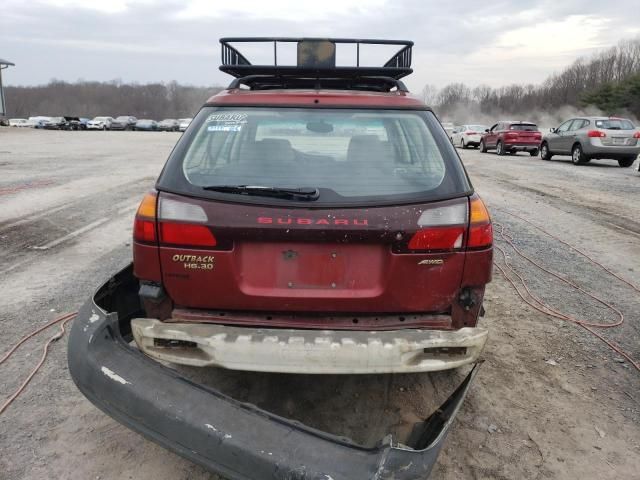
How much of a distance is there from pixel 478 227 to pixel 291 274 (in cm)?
96

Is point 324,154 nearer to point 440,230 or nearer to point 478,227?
point 440,230

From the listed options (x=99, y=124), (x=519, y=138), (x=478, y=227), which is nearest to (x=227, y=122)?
(x=478, y=227)

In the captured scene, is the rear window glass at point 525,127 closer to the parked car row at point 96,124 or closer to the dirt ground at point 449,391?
the dirt ground at point 449,391

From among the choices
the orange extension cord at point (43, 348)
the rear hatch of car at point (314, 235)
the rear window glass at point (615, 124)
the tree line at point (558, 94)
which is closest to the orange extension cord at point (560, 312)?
the rear hatch of car at point (314, 235)

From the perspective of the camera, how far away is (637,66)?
67812 millimetres

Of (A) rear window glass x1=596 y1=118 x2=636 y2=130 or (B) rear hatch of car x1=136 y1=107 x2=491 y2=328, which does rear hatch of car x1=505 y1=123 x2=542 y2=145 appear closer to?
(A) rear window glass x1=596 y1=118 x2=636 y2=130

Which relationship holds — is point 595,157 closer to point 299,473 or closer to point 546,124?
point 299,473

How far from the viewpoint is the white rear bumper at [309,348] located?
232cm

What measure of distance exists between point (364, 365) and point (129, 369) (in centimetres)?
108

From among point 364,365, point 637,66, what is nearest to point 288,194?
point 364,365

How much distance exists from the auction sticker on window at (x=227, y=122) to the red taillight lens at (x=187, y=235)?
0.66 m

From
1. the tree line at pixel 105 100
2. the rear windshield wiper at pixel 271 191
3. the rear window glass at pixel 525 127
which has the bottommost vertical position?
the rear windshield wiper at pixel 271 191

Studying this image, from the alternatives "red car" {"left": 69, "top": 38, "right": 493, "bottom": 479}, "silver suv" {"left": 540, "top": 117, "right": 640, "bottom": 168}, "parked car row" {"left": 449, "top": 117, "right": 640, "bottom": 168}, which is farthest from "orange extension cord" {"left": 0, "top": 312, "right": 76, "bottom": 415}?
"silver suv" {"left": 540, "top": 117, "right": 640, "bottom": 168}

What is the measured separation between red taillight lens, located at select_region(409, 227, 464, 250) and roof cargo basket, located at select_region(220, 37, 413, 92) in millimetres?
1323
